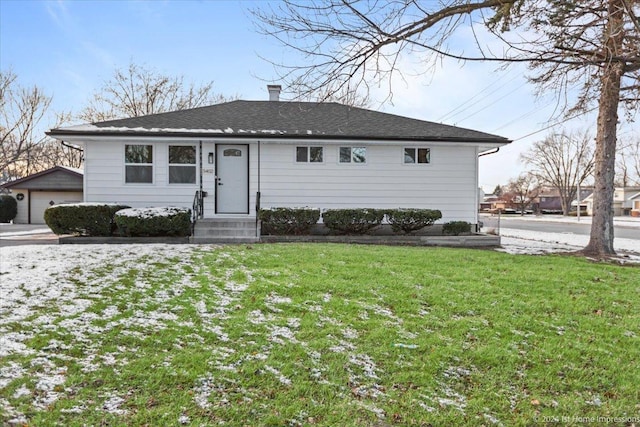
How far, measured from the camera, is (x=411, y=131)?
13070mm

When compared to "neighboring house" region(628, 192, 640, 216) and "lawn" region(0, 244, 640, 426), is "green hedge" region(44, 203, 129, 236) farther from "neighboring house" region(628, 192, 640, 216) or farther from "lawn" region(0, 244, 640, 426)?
"neighboring house" region(628, 192, 640, 216)

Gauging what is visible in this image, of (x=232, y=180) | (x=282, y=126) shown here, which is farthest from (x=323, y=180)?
(x=232, y=180)

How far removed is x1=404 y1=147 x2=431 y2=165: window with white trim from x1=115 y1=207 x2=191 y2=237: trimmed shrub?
22.7ft

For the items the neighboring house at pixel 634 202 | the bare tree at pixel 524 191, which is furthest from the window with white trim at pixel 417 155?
the bare tree at pixel 524 191

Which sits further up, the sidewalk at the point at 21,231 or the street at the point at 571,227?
the sidewalk at the point at 21,231

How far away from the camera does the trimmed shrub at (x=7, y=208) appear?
22.1 m

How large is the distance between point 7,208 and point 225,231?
723 inches

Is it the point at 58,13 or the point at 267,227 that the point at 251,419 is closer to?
the point at 267,227

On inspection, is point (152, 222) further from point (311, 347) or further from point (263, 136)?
point (311, 347)

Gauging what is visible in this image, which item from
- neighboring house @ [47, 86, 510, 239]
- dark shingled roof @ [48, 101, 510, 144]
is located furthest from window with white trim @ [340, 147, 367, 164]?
dark shingled roof @ [48, 101, 510, 144]

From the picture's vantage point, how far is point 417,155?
1292 centimetres

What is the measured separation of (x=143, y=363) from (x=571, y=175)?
68.9 meters

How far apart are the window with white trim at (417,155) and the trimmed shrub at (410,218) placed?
70.5 inches

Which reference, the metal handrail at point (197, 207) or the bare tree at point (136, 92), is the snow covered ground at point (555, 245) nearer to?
the metal handrail at point (197, 207)
